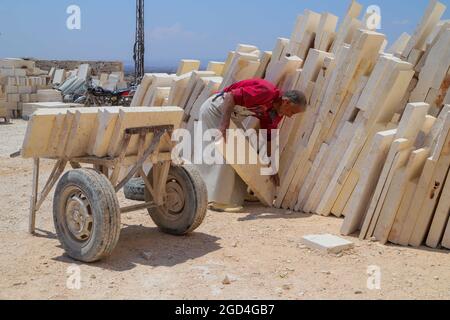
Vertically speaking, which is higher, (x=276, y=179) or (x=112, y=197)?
(x=112, y=197)

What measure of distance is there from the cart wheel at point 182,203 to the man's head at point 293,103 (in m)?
1.49

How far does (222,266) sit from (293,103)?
93.5 inches

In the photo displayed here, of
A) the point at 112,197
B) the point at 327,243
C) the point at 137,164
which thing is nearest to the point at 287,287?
the point at 327,243

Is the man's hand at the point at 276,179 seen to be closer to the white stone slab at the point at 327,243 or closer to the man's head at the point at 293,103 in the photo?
the man's head at the point at 293,103

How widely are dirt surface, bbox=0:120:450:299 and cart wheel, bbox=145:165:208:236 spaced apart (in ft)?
0.46

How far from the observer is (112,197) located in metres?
4.52

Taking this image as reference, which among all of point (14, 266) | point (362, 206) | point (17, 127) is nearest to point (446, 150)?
point (362, 206)

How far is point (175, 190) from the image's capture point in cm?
554

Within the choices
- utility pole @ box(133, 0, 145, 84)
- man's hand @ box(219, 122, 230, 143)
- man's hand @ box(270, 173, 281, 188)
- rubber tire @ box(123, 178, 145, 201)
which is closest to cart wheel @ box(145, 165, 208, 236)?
man's hand @ box(219, 122, 230, 143)

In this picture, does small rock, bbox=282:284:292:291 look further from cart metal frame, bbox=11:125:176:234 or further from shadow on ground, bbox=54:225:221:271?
cart metal frame, bbox=11:125:176:234

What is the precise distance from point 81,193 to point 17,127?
1173 centimetres

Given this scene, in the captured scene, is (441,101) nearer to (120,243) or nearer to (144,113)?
(144,113)

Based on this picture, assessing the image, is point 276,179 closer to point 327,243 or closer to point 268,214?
point 268,214

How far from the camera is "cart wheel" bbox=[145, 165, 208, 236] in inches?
210
